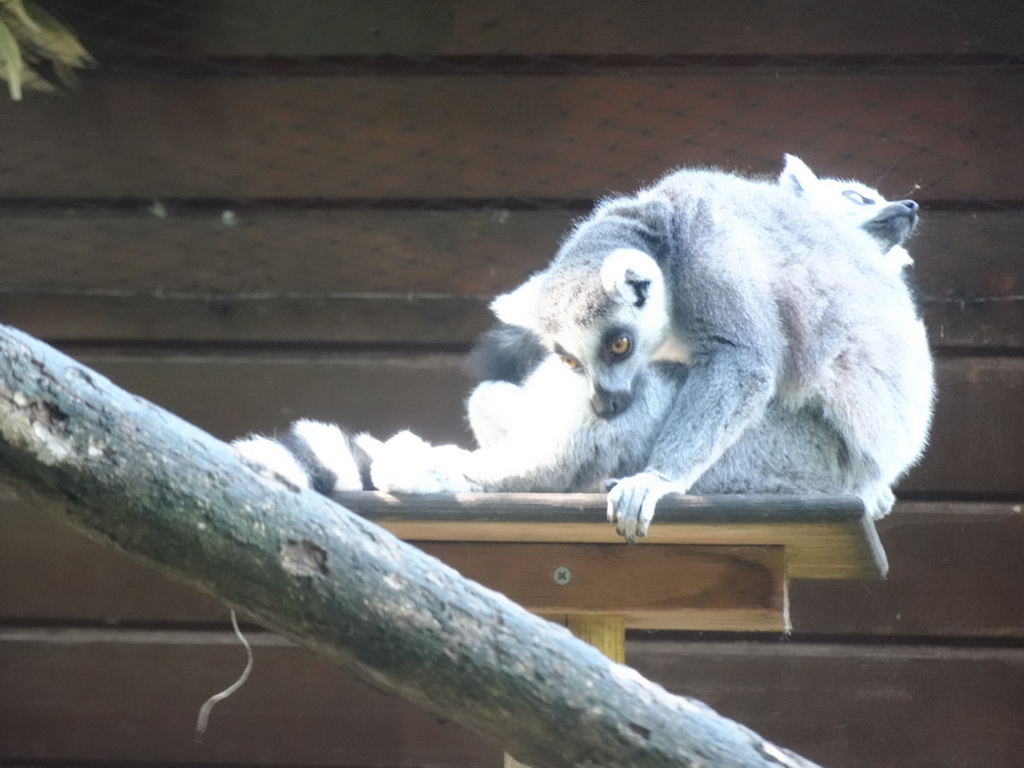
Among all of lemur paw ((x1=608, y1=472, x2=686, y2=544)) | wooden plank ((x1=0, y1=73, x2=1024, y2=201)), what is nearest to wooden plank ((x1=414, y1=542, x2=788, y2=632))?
lemur paw ((x1=608, y1=472, x2=686, y2=544))

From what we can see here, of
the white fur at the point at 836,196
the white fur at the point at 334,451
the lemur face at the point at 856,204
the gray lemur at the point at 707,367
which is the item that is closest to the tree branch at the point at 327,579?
the gray lemur at the point at 707,367

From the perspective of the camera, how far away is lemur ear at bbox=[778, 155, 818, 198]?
3.46m

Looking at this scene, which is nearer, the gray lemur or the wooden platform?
the wooden platform

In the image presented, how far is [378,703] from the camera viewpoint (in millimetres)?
3764

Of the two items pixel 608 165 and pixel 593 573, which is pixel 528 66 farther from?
pixel 593 573

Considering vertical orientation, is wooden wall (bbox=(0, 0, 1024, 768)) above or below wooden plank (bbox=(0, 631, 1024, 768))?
above

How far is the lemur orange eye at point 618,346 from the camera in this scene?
269 cm

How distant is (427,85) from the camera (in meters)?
3.85

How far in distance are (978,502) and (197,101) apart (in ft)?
8.86

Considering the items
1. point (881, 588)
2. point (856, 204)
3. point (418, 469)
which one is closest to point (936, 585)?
point (881, 588)

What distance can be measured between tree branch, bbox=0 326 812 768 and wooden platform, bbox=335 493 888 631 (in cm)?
70

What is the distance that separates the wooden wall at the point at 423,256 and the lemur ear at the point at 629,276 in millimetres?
1149

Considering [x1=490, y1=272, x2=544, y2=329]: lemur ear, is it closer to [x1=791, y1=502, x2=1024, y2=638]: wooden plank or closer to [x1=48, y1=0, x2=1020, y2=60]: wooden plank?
[x1=48, y1=0, x2=1020, y2=60]: wooden plank

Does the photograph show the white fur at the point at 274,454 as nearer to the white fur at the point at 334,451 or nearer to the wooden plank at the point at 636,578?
the white fur at the point at 334,451
